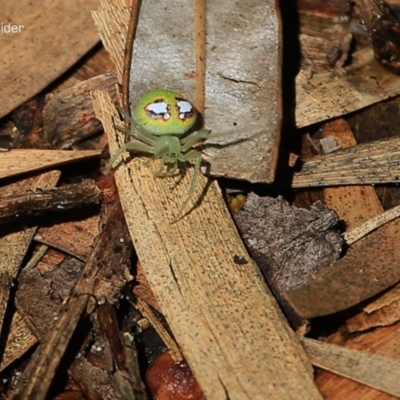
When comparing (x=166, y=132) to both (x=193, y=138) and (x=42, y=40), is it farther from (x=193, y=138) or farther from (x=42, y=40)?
(x=42, y=40)

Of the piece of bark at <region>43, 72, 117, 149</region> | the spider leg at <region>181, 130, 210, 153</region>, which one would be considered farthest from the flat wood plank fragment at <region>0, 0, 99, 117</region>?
the spider leg at <region>181, 130, 210, 153</region>

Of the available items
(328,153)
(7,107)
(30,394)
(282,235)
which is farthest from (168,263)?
(7,107)

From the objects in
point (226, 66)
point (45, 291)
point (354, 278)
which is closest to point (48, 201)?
point (45, 291)

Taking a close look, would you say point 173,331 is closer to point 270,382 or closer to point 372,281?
point 270,382

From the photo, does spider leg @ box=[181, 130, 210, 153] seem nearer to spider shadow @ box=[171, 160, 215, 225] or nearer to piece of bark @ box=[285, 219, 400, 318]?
spider shadow @ box=[171, 160, 215, 225]

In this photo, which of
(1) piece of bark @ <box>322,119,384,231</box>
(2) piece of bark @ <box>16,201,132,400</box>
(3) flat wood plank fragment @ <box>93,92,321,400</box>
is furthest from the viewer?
(1) piece of bark @ <box>322,119,384,231</box>

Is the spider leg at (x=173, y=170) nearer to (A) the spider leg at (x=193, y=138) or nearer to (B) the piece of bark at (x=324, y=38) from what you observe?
(A) the spider leg at (x=193, y=138)

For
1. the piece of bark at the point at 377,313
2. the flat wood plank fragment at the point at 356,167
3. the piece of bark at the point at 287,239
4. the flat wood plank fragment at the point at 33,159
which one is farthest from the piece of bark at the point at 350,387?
the flat wood plank fragment at the point at 33,159
